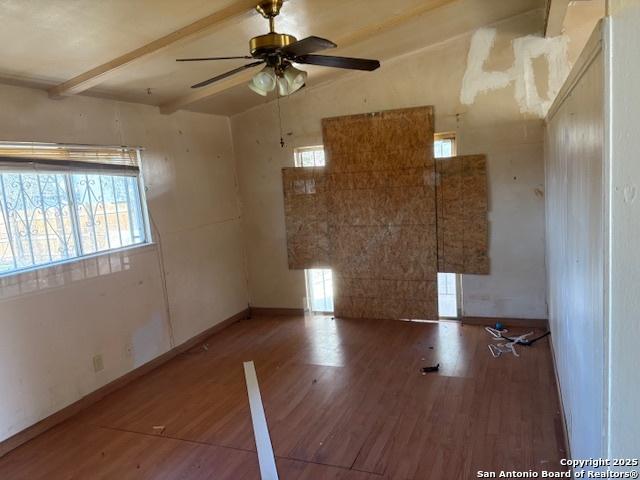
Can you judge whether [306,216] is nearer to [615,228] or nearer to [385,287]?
[385,287]

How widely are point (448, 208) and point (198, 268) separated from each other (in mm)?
2798

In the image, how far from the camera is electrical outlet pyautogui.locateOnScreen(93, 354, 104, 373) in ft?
11.2

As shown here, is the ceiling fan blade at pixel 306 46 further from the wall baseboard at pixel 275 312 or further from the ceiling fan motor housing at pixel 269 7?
the wall baseboard at pixel 275 312

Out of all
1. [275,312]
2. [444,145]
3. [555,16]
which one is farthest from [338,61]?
[275,312]

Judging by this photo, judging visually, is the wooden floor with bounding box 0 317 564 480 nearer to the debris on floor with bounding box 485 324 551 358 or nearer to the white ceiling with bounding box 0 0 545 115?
the debris on floor with bounding box 485 324 551 358

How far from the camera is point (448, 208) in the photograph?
4.49m

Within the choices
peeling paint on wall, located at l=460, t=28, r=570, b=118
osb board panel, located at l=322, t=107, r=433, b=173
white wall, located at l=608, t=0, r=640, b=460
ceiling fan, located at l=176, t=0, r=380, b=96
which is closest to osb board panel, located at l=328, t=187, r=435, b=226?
osb board panel, located at l=322, t=107, r=433, b=173

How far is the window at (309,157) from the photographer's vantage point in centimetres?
501

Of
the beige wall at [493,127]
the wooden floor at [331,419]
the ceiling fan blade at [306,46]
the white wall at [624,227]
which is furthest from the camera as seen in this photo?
the beige wall at [493,127]

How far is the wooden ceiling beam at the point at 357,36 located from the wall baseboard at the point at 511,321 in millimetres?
3017

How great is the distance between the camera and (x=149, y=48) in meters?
2.66

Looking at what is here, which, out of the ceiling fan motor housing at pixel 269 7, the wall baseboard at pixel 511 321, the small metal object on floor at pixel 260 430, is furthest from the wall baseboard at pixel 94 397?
the ceiling fan motor housing at pixel 269 7

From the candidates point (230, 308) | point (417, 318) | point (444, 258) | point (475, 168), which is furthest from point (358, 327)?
point (475, 168)

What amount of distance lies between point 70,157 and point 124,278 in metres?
1.11
